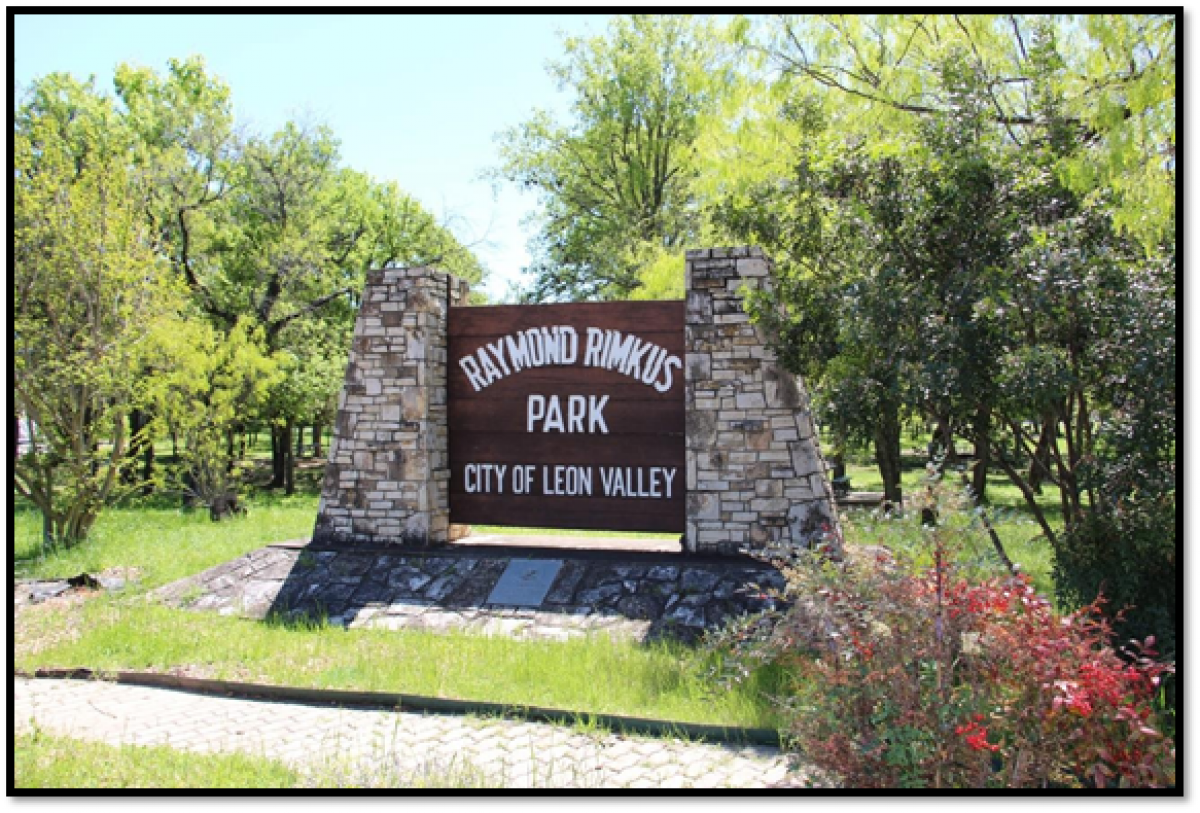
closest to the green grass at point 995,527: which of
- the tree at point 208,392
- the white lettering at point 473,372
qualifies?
the white lettering at point 473,372

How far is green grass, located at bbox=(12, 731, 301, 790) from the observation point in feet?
13.6

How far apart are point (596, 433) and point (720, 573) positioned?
5.72ft

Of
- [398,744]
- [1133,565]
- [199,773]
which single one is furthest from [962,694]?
[199,773]

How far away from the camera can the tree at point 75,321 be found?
1045 cm

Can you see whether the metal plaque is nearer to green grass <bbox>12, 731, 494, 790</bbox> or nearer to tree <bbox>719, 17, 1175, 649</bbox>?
green grass <bbox>12, 731, 494, 790</bbox>

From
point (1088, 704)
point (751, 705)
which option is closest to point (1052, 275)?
point (1088, 704)

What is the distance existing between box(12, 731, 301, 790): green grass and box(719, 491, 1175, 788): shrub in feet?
8.76

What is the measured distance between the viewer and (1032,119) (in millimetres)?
6039

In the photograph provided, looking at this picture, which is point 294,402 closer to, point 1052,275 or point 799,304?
point 799,304

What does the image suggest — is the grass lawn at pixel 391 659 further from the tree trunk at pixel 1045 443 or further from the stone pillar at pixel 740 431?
the tree trunk at pixel 1045 443

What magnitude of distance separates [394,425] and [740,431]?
3.31 metres

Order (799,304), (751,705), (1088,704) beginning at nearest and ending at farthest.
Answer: (1088,704) < (751,705) < (799,304)

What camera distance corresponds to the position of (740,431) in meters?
7.19

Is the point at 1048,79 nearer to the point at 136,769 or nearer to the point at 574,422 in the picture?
the point at 574,422
